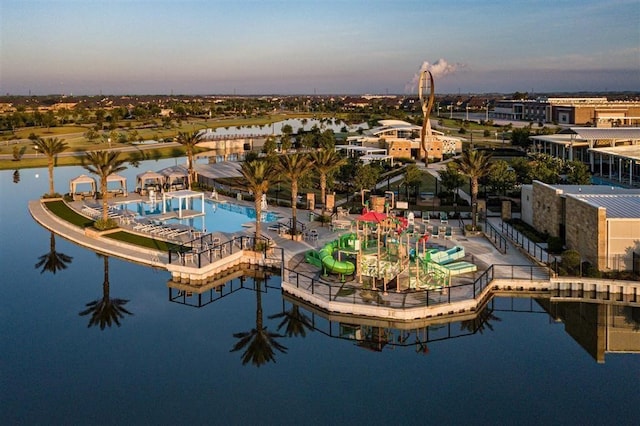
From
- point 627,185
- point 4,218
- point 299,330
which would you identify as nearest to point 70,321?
point 299,330

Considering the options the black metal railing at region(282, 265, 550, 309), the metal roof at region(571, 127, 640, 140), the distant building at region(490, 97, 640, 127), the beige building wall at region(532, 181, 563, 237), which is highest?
the distant building at region(490, 97, 640, 127)

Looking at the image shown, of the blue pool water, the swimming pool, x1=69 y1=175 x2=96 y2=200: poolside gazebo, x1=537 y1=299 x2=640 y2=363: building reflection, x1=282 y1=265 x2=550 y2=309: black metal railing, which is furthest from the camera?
the blue pool water

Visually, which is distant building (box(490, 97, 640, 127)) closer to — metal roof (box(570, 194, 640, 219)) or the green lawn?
metal roof (box(570, 194, 640, 219))

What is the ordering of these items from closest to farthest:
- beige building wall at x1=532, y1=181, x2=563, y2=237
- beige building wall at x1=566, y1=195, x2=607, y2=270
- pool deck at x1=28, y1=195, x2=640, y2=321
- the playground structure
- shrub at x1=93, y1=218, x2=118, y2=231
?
pool deck at x1=28, y1=195, x2=640, y2=321 → the playground structure → beige building wall at x1=566, y1=195, x2=607, y2=270 → beige building wall at x1=532, y1=181, x2=563, y2=237 → shrub at x1=93, y1=218, x2=118, y2=231

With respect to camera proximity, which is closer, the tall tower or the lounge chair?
the lounge chair

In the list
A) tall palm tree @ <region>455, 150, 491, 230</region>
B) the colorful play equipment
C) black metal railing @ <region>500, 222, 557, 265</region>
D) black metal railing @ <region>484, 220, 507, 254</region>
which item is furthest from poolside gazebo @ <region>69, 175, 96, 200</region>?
black metal railing @ <region>500, 222, 557, 265</region>

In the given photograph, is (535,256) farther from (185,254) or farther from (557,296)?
(185,254)
